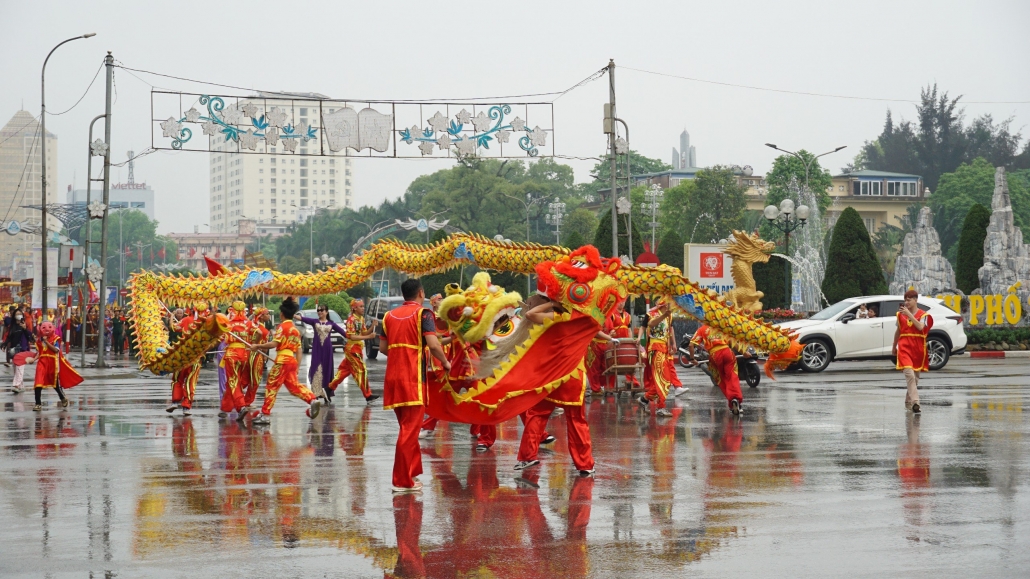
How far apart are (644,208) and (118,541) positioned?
71.6 metres

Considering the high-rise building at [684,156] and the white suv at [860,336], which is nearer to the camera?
the white suv at [860,336]

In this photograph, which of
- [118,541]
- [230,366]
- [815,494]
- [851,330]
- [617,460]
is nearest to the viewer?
[118,541]

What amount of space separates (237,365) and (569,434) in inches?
269

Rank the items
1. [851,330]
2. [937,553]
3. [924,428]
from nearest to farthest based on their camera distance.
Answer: [937,553] → [924,428] → [851,330]

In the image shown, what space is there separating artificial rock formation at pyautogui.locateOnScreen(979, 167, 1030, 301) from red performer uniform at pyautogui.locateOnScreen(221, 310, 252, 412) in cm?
2832

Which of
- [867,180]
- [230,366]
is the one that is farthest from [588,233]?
[230,366]

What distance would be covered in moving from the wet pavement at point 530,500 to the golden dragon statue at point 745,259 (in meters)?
6.11

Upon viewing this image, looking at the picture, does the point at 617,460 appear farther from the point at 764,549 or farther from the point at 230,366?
the point at 230,366

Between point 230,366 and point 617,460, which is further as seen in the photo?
point 230,366

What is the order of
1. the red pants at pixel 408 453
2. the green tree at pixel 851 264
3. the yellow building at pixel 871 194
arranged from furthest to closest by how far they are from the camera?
the yellow building at pixel 871 194, the green tree at pixel 851 264, the red pants at pixel 408 453

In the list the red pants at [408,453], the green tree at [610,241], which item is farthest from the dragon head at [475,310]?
the green tree at [610,241]

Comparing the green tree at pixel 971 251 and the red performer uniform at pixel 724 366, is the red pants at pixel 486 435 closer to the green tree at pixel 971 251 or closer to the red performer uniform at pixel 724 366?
the red performer uniform at pixel 724 366

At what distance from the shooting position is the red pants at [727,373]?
603 inches

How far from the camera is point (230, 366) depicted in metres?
15.4
